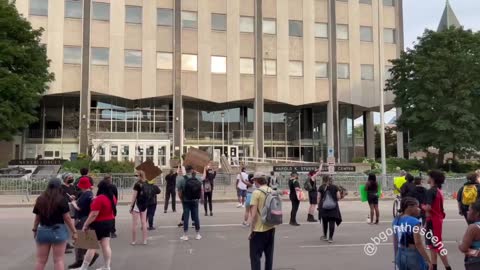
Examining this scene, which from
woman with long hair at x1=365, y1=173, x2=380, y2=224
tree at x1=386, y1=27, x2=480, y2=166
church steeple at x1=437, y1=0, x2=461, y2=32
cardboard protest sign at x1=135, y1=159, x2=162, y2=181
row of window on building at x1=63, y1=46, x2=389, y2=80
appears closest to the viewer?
cardboard protest sign at x1=135, y1=159, x2=162, y2=181

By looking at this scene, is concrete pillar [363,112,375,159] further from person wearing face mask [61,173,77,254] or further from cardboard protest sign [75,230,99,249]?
cardboard protest sign [75,230,99,249]

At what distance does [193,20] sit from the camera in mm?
45469

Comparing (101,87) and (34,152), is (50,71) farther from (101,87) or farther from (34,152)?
(34,152)

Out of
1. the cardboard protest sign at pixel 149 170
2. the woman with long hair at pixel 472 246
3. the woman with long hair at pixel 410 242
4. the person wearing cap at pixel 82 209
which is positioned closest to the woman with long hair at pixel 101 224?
the person wearing cap at pixel 82 209

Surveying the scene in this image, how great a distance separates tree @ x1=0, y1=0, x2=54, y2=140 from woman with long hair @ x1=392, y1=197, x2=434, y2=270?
30976 millimetres

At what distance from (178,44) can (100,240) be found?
3771 centimetres

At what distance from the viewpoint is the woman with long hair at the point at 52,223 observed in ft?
22.4

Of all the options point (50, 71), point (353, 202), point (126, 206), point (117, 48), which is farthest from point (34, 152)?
point (353, 202)

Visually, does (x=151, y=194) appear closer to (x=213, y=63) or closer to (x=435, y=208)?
(x=435, y=208)

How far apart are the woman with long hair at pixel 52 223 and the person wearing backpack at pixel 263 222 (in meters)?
2.64

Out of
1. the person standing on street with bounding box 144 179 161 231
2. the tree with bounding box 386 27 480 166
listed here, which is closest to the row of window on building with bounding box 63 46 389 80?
the tree with bounding box 386 27 480 166

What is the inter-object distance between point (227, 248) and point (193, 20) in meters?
37.4

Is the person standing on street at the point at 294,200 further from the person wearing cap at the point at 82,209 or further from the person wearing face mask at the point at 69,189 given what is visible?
the person wearing cap at the point at 82,209

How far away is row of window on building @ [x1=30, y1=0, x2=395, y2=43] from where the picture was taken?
141ft
